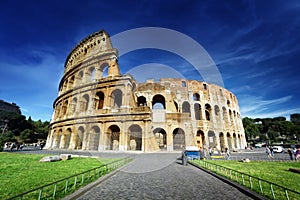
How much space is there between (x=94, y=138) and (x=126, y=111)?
238 inches

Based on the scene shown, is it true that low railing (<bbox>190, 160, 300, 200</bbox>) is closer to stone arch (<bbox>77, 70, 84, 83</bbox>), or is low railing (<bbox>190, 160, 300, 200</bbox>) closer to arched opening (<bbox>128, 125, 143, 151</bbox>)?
arched opening (<bbox>128, 125, 143, 151</bbox>)

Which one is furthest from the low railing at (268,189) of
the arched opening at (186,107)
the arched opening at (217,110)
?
the arched opening at (217,110)

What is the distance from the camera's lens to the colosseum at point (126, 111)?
64.4 feet

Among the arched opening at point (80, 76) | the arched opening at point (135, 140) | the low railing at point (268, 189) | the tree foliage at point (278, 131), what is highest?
the arched opening at point (80, 76)

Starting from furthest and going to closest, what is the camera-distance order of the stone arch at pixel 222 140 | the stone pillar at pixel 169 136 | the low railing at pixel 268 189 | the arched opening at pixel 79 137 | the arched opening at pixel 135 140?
the stone arch at pixel 222 140
the stone pillar at pixel 169 136
the arched opening at pixel 79 137
the arched opening at pixel 135 140
the low railing at pixel 268 189

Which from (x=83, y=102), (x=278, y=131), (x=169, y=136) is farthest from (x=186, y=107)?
(x=278, y=131)

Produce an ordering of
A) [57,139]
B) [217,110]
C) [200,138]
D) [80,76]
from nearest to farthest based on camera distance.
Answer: [57,139] → [80,76] → [200,138] → [217,110]

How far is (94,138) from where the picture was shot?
20.8m

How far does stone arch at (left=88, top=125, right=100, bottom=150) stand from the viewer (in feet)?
65.8

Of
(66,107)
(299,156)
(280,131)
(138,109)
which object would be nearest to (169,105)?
(138,109)

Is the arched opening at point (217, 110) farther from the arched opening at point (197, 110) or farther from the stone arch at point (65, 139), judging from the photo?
the stone arch at point (65, 139)

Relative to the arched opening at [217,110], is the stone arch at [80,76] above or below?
above

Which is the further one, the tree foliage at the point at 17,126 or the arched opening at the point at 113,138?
the tree foliage at the point at 17,126

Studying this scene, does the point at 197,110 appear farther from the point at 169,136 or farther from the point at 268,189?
the point at 268,189
